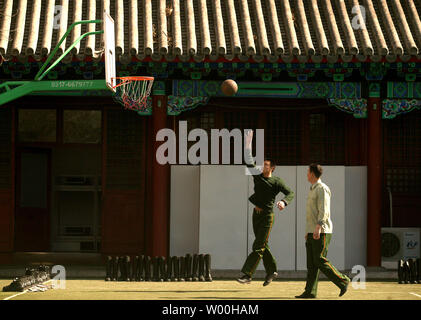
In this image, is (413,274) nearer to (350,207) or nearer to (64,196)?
(350,207)

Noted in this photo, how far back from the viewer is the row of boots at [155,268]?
14.6 m

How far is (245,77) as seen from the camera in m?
17.0

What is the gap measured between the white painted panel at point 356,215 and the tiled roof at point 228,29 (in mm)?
2277

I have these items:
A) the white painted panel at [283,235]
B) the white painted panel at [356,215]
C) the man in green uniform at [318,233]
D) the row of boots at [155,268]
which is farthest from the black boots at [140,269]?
the white painted panel at [356,215]

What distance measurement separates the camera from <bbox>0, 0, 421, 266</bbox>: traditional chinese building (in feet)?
52.7

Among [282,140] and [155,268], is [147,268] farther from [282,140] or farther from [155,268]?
[282,140]

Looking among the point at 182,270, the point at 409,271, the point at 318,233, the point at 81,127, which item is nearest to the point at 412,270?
the point at 409,271

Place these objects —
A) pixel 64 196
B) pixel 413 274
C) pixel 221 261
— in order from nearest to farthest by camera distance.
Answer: pixel 413 274, pixel 221 261, pixel 64 196

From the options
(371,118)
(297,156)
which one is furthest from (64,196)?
(371,118)

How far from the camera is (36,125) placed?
1800cm

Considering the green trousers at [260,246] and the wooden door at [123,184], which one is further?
the wooden door at [123,184]

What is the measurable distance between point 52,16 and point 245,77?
12.6 feet

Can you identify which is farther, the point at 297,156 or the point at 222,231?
the point at 297,156

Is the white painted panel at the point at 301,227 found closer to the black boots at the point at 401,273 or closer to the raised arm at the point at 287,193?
the black boots at the point at 401,273
